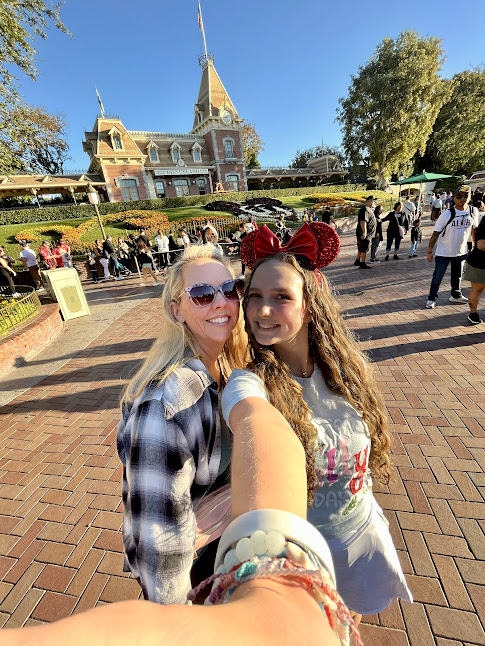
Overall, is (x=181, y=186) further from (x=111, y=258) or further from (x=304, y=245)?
(x=304, y=245)

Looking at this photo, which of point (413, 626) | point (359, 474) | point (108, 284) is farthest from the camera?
point (108, 284)

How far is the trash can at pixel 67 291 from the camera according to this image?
23.3ft

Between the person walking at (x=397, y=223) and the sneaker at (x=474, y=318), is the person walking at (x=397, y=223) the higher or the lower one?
the higher one

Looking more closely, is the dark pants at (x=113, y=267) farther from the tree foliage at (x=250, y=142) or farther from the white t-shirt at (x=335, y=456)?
the tree foliage at (x=250, y=142)

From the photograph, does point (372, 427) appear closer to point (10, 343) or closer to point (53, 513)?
point (53, 513)

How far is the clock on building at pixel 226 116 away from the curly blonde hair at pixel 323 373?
144ft

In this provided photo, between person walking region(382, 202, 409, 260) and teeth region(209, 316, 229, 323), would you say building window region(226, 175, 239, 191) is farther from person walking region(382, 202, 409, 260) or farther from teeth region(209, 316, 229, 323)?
teeth region(209, 316, 229, 323)

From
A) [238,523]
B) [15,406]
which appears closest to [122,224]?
[15,406]

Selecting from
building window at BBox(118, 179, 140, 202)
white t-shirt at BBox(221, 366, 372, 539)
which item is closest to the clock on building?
building window at BBox(118, 179, 140, 202)

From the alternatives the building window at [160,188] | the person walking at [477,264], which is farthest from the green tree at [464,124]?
the person walking at [477,264]

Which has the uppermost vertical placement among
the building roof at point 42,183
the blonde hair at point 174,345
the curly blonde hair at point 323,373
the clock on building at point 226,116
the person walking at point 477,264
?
the clock on building at point 226,116

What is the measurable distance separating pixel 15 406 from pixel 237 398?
14.8 feet

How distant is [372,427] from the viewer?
4.78 ft

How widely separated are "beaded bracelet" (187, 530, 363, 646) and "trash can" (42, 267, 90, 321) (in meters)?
8.03
